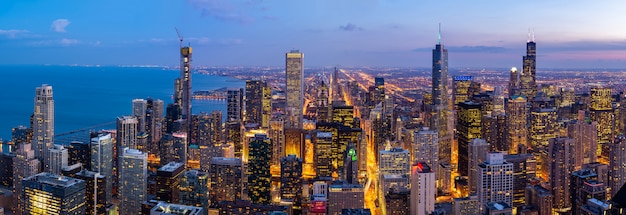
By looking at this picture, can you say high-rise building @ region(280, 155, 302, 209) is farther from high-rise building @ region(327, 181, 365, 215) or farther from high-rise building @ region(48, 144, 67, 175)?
high-rise building @ region(48, 144, 67, 175)

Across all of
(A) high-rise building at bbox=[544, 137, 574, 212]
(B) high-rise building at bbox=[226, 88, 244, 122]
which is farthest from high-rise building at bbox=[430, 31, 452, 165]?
(B) high-rise building at bbox=[226, 88, 244, 122]

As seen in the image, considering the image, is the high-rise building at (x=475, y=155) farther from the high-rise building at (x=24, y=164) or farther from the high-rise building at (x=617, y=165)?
the high-rise building at (x=24, y=164)

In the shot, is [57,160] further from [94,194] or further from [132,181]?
[94,194]

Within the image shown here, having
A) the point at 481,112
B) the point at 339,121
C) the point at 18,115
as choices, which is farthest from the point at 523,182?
the point at 18,115

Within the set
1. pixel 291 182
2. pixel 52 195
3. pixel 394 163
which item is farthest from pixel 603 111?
pixel 52 195

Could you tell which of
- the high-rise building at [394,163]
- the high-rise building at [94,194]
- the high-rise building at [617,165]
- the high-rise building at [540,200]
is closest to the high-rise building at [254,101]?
the high-rise building at [394,163]
